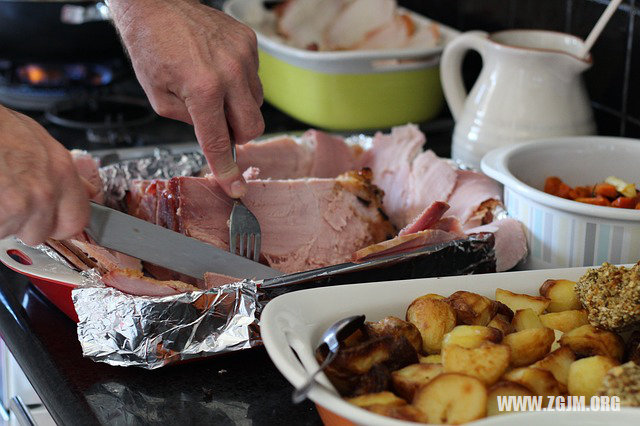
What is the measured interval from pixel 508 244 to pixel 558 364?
38cm

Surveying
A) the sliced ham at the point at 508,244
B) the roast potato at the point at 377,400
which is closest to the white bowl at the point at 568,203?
the sliced ham at the point at 508,244

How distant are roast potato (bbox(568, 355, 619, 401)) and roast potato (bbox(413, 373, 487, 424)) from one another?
0.10 metres

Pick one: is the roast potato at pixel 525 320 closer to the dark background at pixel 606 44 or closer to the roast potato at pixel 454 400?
the roast potato at pixel 454 400

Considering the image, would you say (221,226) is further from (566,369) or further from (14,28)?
(14,28)

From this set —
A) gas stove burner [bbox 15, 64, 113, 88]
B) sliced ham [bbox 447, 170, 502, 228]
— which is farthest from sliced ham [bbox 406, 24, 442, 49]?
gas stove burner [bbox 15, 64, 113, 88]

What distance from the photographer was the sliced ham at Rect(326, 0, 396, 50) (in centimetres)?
201

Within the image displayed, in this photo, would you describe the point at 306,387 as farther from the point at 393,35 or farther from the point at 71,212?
the point at 393,35

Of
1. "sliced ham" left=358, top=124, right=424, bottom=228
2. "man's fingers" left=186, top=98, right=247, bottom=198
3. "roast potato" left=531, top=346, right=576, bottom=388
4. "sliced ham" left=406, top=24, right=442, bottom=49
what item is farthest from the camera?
"sliced ham" left=406, top=24, right=442, bottom=49

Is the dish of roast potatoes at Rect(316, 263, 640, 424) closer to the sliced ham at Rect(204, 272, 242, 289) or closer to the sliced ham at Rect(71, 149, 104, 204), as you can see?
the sliced ham at Rect(204, 272, 242, 289)

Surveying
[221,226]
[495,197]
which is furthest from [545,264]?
[221,226]

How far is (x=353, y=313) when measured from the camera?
94cm

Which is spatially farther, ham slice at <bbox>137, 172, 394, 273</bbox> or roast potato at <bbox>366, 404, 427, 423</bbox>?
ham slice at <bbox>137, 172, 394, 273</bbox>

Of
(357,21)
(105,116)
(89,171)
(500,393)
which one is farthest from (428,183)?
(105,116)

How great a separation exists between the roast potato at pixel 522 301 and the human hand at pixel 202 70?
1.39 feet
